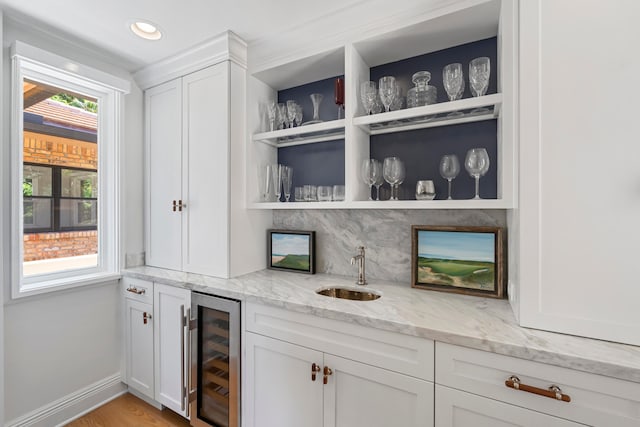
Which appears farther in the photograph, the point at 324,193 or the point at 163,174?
the point at 163,174

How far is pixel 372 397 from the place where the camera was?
48.7 inches

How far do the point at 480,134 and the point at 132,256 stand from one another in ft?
8.35

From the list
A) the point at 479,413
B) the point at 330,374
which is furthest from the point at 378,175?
the point at 479,413

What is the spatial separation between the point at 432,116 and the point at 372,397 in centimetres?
141

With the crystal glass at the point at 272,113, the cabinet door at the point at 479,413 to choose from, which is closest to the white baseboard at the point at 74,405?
the crystal glass at the point at 272,113

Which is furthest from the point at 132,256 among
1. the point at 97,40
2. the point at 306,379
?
the point at 306,379

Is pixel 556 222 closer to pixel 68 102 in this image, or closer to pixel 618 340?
pixel 618 340

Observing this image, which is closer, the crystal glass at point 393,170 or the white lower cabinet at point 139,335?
the crystal glass at point 393,170

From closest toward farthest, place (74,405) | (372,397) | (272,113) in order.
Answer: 1. (372,397)
2. (74,405)
3. (272,113)

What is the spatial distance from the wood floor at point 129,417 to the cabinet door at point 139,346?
0.10 metres

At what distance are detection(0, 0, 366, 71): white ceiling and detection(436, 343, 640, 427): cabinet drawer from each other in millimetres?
1738

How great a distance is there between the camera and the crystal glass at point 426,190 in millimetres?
1585

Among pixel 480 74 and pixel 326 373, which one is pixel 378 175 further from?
pixel 326 373

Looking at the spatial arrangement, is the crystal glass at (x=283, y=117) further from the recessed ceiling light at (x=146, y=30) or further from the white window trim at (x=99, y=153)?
the white window trim at (x=99, y=153)
